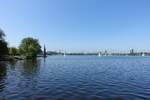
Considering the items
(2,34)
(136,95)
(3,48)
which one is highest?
(2,34)

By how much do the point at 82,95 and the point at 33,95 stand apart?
5.02m

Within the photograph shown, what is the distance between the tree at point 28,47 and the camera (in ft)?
452

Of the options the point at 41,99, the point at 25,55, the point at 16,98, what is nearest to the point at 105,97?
the point at 41,99

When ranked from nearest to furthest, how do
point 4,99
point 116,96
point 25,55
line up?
point 4,99, point 116,96, point 25,55

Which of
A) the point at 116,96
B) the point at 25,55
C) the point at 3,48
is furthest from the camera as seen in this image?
the point at 25,55

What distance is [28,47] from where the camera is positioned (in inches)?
5438

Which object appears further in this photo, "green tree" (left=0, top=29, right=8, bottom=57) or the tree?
the tree

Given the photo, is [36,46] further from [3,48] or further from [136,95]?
[136,95]

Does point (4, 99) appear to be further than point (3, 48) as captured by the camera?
No

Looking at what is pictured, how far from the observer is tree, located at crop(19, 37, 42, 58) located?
13775 cm

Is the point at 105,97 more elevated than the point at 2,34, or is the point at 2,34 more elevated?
the point at 2,34

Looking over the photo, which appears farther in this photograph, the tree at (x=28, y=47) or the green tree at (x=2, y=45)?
the tree at (x=28, y=47)

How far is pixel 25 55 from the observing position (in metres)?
139

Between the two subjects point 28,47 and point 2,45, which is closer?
point 2,45
